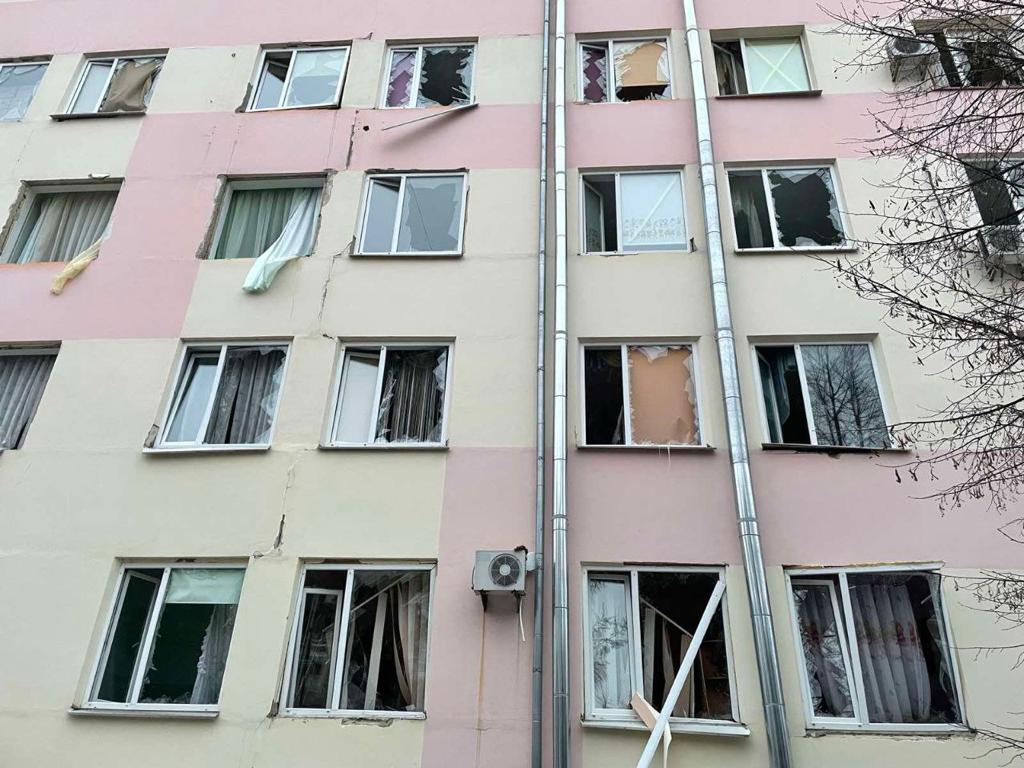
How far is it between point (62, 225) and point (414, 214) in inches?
207

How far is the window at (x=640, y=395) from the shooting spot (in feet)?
27.3

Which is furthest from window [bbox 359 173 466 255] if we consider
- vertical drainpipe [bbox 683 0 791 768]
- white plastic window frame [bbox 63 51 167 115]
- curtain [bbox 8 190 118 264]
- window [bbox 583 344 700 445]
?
white plastic window frame [bbox 63 51 167 115]

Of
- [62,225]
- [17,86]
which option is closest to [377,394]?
[62,225]

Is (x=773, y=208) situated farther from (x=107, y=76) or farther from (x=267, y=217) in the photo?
(x=107, y=76)

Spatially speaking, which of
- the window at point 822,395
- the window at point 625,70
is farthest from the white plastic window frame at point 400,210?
the window at point 822,395

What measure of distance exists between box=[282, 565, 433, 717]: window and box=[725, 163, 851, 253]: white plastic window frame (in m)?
5.73

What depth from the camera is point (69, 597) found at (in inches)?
300

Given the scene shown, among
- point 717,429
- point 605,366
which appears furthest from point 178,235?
point 717,429

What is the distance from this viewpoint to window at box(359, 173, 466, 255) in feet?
32.1

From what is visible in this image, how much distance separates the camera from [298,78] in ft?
37.6

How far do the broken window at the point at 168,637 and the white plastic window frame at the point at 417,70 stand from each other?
711cm

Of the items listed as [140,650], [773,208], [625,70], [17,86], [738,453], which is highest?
[17,86]

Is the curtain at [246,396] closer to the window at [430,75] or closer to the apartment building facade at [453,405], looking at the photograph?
the apartment building facade at [453,405]

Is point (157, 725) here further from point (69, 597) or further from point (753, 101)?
point (753, 101)
